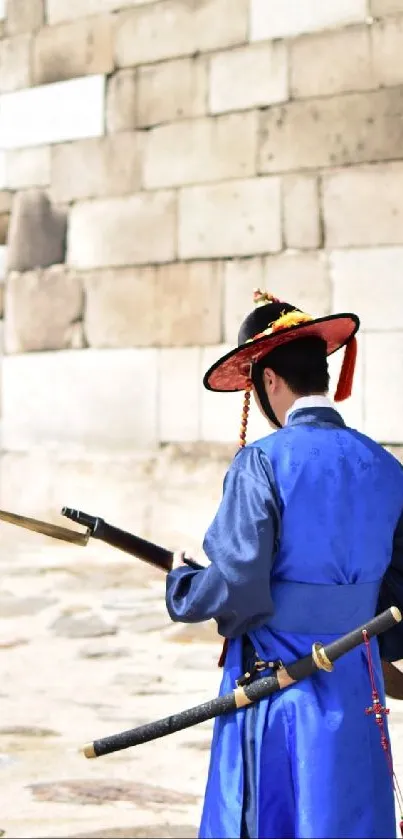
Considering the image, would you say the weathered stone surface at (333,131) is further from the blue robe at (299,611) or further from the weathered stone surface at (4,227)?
the blue robe at (299,611)

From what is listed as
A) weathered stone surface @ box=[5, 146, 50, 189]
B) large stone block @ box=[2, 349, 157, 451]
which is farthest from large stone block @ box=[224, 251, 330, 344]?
weathered stone surface @ box=[5, 146, 50, 189]

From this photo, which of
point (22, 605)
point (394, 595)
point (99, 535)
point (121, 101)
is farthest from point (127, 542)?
point (121, 101)

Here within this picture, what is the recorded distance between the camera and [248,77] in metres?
6.88

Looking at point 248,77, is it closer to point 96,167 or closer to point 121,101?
point 121,101

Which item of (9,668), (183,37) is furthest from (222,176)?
(9,668)

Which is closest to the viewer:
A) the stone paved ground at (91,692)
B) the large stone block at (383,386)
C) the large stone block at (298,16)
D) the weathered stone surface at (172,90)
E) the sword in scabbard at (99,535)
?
the sword in scabbard at (99,535)

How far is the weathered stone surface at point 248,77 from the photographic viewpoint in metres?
6.78

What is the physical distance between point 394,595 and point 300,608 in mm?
310

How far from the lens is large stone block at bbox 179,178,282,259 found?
6758 mm

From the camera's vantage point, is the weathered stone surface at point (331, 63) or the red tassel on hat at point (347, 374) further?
the weathered stone surface at point (331, 63)

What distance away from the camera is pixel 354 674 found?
94.9 inches

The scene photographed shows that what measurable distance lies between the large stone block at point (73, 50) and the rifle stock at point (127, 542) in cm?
531

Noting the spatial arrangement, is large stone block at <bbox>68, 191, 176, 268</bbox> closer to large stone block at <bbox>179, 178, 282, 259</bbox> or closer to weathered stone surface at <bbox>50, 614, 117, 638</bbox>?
large stone block at <bbox>179, 178, 282, 259</bbox>

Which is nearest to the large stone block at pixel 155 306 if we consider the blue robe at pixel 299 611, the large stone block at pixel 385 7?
the large stone block at pixel 385 7
